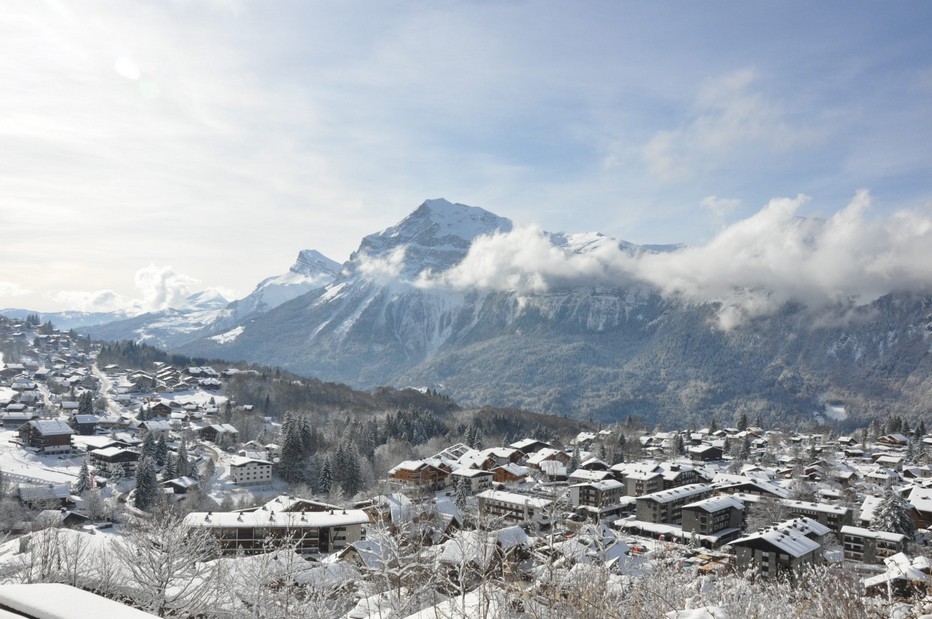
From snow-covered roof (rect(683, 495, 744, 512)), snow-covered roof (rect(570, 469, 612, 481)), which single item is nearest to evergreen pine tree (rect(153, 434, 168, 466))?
snow-covered roof (rect(570, 469, 612, 481))

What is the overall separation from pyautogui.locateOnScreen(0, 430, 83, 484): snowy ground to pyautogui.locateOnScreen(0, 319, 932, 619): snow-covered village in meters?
0.38

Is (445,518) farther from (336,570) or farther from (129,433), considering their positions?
(129,433)

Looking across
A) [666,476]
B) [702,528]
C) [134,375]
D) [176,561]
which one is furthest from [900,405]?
[176,561]

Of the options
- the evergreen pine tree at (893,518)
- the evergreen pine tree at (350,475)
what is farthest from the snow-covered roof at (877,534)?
the evergreen pine tree at (350,475)

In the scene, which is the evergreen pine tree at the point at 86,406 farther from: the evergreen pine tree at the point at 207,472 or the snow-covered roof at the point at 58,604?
the snow-covered roof at the point at 58,604

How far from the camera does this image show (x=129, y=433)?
74.9 metres

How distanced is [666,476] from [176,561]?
55.4 metres

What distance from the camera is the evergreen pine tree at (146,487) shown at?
160 feet

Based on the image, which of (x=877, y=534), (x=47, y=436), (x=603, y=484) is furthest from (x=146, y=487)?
(x=877, y=534)

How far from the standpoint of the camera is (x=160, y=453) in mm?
60500

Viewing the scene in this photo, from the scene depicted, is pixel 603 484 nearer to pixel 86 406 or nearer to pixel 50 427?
pixel 50 427

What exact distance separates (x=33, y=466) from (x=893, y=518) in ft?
245

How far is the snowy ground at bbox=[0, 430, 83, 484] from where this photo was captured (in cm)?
5294

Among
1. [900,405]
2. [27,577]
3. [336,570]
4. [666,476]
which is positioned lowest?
[900,405]
